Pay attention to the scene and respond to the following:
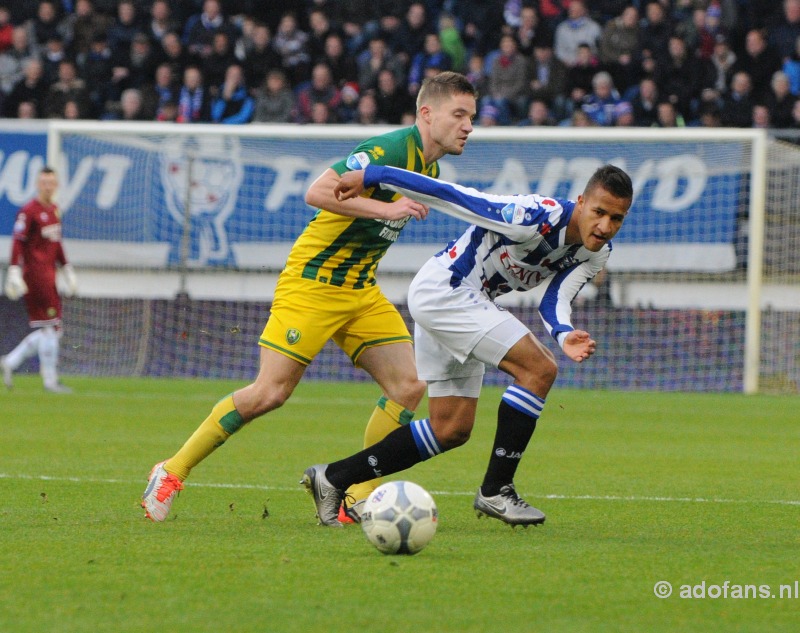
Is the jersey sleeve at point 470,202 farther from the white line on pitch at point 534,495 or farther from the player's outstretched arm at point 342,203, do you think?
the white line on pitch at point 534,495

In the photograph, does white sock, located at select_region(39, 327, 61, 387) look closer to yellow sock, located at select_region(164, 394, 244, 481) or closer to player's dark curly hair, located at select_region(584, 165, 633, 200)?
yellow sock, located at select_region(164, 394, 244, 481)

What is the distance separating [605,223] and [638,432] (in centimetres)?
634

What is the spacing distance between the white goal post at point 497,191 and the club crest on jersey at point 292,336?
975 centimetres

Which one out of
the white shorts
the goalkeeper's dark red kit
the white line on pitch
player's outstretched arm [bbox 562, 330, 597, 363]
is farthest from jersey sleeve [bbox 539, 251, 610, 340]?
the goalkeeper's dark red kit

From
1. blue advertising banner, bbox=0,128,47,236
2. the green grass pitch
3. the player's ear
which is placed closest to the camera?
the green grass pitch

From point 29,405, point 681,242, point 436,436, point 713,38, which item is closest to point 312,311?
point 436,436

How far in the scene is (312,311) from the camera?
646 cm

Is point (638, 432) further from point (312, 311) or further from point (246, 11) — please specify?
point (246, 11)

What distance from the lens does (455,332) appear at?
20.0 ft

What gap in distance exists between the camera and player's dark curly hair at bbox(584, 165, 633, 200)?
5828 millimetres

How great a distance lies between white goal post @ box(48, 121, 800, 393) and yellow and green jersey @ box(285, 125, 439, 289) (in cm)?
952

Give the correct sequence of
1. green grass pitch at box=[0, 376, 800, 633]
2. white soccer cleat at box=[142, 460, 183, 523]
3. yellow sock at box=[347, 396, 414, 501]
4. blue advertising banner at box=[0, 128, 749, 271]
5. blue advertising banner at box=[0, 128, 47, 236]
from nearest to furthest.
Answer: green grass pitch at box=[0, 376, 800, 633] → white soccer cleat at box=[142, 460, 183, 523] → yellow sock at box=[347, 396, 414, 501] → blue advertising banner at box=[0, 128, 749, 271] → blue advertising banner at box=[0, 128, 47, 236]

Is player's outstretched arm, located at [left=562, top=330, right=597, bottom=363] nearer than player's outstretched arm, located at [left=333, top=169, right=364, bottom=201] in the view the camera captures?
Yes

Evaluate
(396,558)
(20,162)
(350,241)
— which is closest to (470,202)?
(350,241)
